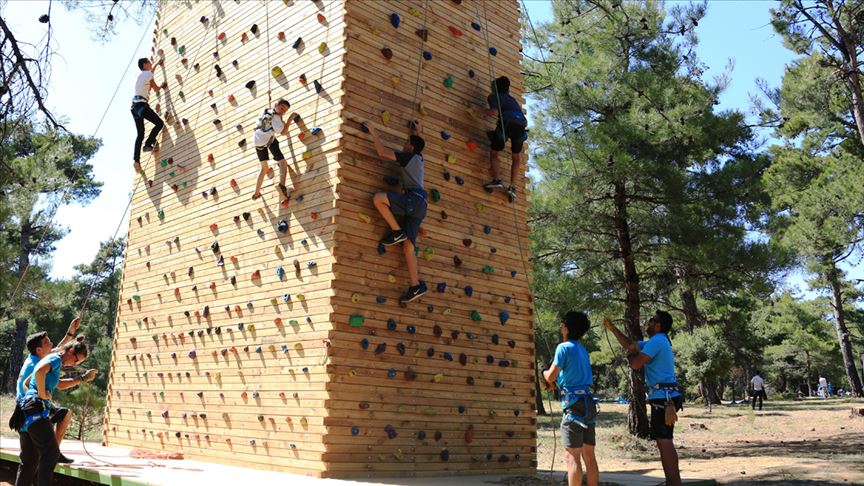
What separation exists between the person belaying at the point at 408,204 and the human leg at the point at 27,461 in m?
3.43

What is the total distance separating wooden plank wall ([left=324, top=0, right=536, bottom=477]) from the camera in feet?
20.5

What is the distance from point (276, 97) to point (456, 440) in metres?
4.19

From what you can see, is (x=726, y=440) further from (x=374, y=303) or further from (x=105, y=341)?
(x=105, y=341)

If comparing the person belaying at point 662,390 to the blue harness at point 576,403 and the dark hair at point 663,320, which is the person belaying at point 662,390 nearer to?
the dark hair at point 663,320

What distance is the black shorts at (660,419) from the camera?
17.2 feet

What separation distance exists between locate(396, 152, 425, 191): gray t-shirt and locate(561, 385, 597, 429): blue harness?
2694mm

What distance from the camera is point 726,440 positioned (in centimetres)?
1326

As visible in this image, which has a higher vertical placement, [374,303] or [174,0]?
[174,0]

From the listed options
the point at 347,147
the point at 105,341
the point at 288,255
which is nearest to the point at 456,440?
the point at 288,255

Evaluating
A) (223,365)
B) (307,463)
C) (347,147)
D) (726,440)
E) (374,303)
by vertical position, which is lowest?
(726,440)

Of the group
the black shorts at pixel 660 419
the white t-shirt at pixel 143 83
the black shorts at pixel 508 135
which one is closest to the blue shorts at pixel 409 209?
the black shorts at pixel 508 135

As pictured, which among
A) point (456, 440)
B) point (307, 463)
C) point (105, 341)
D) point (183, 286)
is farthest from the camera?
point (105, 341)

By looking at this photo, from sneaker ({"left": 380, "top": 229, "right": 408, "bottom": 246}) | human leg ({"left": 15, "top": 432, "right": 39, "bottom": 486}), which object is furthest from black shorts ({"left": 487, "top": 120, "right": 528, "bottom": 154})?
human leg ({"left": 15, "top": 432, "right": 39, "bottom": 486})

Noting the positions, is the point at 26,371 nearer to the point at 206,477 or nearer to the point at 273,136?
the point at 206,477
